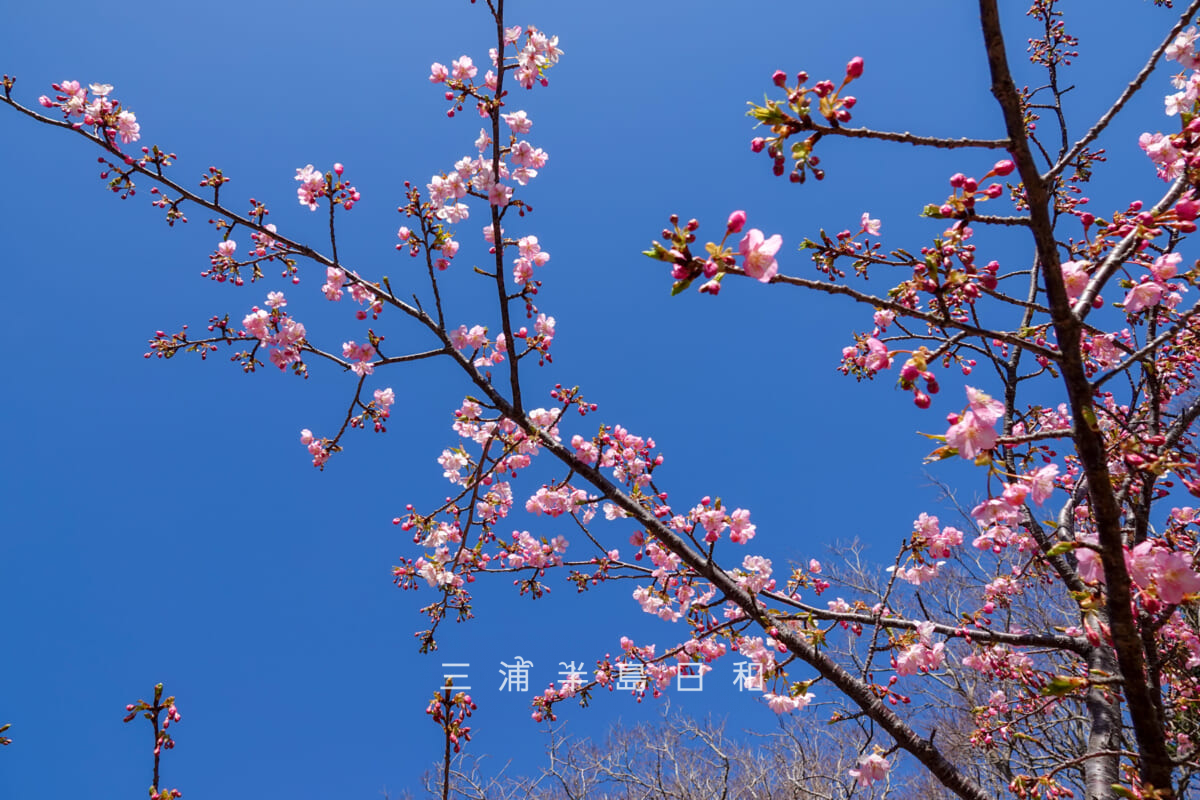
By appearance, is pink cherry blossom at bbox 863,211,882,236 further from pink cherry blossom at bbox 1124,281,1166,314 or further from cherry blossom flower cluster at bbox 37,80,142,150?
cherry blossom flower cluster at bbox 37,80,142,150

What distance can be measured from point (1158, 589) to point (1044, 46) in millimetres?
5519

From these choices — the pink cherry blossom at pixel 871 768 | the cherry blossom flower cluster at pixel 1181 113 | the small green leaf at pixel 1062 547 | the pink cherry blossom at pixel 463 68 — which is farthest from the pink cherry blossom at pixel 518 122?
the pink cherry blossom at pixel 871 768

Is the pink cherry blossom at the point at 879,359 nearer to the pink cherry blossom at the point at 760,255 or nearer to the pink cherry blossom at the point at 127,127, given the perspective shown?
the pink cherry blossom at the point at 760,255

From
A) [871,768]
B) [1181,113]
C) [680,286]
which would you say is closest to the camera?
[680,286]

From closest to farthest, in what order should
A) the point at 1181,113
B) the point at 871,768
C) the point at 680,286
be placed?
the point at 680,286
the point at 1181,113
the point at 871,768

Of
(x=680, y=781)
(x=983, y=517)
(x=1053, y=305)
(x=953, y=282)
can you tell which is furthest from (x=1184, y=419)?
(x=680, y=781)

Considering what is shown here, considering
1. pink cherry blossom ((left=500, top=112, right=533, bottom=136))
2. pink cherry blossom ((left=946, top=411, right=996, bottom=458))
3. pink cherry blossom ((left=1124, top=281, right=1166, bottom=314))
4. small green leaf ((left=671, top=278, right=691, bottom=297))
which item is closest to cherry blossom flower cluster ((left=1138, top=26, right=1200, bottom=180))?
pink cherry blossom ((left=1124, top=281, right=1166, bottom=314))

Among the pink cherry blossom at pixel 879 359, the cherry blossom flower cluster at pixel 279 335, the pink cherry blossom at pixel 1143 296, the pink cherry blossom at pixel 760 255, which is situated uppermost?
the cherry blossom flower cluster at pixel 279 335

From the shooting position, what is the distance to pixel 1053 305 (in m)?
1.85

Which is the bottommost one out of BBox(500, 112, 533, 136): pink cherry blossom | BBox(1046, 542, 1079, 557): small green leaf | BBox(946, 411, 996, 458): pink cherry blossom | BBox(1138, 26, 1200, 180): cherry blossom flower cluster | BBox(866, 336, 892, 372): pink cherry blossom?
BBox(1046, 542, 1079, 557): small green leaf

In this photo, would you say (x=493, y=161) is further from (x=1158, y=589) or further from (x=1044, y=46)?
(x=1044, y=46)

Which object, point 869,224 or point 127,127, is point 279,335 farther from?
point 869,224

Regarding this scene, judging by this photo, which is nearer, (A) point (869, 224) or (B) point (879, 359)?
(B) point (879, 359)

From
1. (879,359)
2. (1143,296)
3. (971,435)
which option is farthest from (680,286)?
(1143,296)
